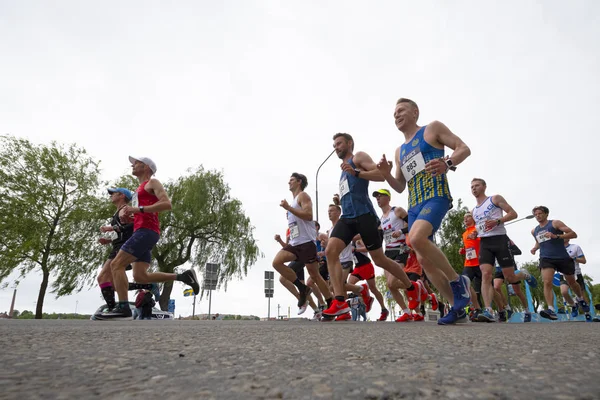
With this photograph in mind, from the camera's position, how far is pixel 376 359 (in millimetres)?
1337

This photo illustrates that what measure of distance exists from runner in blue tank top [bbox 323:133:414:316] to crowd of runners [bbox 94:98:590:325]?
0.01 metres

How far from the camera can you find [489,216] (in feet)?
20.5

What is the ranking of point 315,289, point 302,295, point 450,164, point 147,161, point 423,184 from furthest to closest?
point 315,289
point 302,295
point 147,161
point 423,184
point 450,164

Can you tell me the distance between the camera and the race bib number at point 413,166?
4.05 m

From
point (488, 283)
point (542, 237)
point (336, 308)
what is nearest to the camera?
A: point (336, 308)

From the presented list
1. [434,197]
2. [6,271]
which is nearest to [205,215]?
[6,271]

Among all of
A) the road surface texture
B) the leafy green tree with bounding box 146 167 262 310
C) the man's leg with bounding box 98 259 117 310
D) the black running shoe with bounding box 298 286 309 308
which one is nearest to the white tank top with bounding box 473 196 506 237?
the black running shoe with bounding box 298 286 309 308

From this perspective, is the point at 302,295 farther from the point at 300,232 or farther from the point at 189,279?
the point at 189,279

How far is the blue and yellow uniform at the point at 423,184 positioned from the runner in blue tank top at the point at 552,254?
462 cm

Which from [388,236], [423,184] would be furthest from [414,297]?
[423,184]

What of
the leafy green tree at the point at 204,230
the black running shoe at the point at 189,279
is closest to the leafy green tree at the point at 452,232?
the leafy green tree at the point at 204,230

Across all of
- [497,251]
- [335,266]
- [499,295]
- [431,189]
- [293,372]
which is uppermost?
[431,189]

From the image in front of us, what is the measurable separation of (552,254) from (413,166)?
195 inches

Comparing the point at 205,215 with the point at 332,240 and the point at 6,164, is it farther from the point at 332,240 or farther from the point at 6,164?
the point at 332,240
